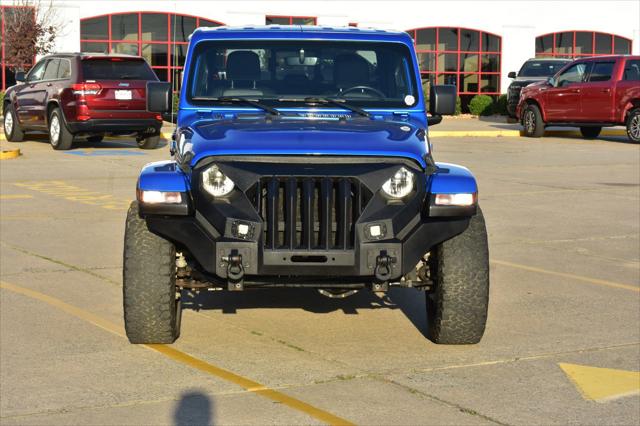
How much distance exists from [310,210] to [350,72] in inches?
78.0

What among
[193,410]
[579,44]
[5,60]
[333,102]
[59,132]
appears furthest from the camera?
[579,44]

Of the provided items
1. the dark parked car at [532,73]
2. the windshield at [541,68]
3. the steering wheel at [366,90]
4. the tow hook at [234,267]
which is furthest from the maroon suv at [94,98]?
the tow hook at [234,267]

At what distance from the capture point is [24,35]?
33.7 m

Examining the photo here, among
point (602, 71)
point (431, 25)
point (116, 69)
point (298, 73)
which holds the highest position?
point (431, 25)

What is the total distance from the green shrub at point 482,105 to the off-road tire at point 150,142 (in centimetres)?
1800

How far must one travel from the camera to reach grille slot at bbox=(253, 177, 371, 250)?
6891mm

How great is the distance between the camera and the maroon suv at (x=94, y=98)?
22188 millimetres

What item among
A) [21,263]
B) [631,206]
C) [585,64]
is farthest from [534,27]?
[21,263]

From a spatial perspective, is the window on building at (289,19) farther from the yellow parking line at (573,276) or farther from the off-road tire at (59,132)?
the yellow parking line at (573,276)

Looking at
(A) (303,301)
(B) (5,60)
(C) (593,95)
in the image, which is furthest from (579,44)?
(A) (303,301)

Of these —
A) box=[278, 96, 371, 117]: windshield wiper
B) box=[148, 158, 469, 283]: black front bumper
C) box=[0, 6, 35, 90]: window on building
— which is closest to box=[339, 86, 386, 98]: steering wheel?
box=[278, 96, 371, 117]: windshield wiper

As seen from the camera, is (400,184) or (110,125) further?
(110,125)

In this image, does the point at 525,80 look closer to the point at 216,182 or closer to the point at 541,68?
the point at 541,68

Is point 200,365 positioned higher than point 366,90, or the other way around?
point 366,90
